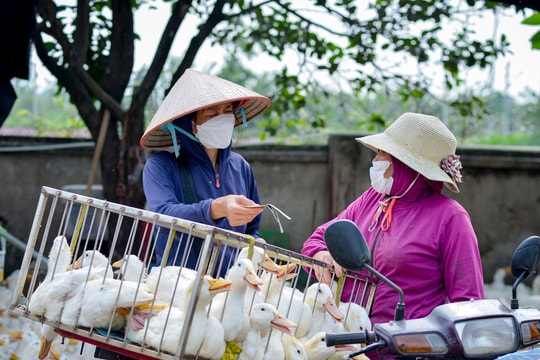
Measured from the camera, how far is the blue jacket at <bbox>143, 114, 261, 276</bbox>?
9.46ft

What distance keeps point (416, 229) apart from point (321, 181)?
15.7 feet

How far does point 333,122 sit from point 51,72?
Result: 1374cm

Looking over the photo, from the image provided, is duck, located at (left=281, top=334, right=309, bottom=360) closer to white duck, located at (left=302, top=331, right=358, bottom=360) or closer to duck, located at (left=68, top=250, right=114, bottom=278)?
white duck, located at (left=302, top=331, right=358, bottom=360)

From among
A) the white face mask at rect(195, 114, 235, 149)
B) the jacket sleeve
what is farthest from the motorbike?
the white face mask at rect(195, 114, 235, 149)

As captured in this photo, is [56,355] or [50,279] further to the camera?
[56,355]

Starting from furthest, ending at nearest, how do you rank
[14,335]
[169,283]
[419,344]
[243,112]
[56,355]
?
1. [14,335]
2. [56,355]
3. [243,112]
4. [169,283]
5. [419,344]

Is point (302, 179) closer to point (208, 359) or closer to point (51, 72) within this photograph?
point (51, 72)

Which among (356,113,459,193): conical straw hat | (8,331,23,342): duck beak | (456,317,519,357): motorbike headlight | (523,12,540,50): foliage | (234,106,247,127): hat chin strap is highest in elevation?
(523,12,540,50): foliage

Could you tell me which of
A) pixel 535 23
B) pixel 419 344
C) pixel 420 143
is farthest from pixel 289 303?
pixel 535 23

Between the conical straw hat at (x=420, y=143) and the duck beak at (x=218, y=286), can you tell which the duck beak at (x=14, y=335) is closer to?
the conical straw hat at (x=420, y=143)

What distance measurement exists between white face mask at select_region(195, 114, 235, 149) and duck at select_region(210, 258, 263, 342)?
0.77 m

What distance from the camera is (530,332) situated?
2184 mm

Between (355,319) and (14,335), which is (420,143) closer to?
(355,319)

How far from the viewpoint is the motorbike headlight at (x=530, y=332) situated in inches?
84.7
